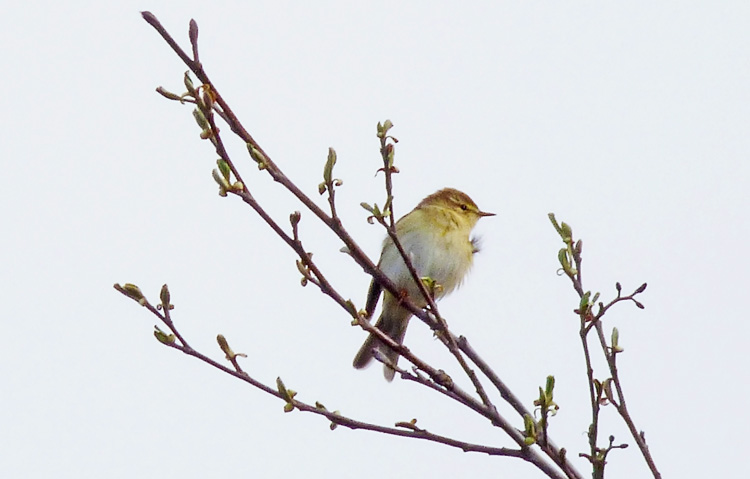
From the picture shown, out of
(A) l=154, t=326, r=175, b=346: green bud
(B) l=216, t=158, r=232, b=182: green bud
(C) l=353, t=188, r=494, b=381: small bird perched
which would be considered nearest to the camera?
(B) l=216, t=158, r=232, b=182: green bud

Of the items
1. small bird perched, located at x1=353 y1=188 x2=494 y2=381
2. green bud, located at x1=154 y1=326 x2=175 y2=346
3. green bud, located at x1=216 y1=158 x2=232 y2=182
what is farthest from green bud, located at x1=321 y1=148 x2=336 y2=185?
small bird perched, located at x1=353 y1=188 x2=494 y2=381

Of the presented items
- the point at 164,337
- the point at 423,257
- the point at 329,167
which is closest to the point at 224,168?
the point at 329,167

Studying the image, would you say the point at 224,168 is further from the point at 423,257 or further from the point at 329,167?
the point at 423,257

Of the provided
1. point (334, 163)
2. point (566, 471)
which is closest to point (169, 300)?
point (334, 163)

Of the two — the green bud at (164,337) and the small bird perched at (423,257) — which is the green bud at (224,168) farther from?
the small bird perched at (423,257)

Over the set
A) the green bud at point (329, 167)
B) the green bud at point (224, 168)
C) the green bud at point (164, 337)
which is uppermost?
the green bud at point (329, 167)

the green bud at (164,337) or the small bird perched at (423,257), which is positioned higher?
the small bird perched at (423,257)

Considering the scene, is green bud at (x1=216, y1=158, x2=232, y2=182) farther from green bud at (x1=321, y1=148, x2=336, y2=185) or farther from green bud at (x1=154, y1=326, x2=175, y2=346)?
green bud at (x1=154, y1=326, x2=175, y2=346)

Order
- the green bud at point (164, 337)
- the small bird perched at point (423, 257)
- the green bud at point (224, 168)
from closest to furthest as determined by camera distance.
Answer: the green bud at point (224, 168)
the green bud at point (164, 337)
the small bird perched at point (423, 257)

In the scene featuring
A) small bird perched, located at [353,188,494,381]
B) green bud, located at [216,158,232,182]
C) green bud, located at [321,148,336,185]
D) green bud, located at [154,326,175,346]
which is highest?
small bird perched, located at [353,188,494,381]

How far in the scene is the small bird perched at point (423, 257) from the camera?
6.46m

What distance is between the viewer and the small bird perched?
6.46m

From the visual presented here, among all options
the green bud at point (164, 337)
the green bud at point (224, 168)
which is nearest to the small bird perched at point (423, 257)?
the green bud at point (164, 337)

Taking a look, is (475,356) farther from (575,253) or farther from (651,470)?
(651,470)
